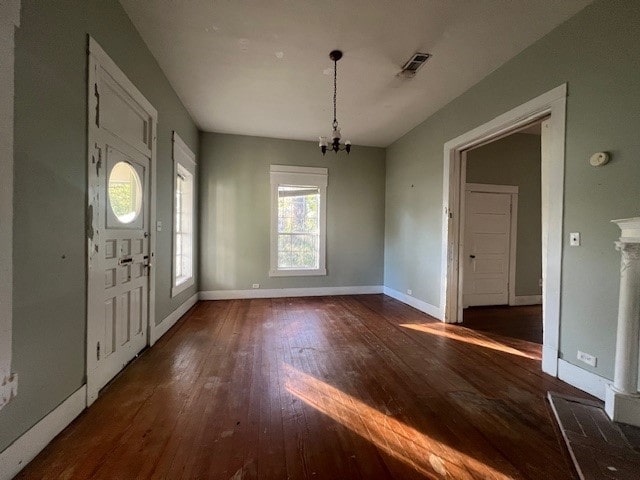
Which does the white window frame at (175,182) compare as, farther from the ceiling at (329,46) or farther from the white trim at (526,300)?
the white trim at (526,300)

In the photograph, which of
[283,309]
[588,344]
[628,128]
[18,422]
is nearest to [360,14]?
[628,128]

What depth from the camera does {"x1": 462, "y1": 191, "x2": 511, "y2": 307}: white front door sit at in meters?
4.75

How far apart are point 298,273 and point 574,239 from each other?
4.10m

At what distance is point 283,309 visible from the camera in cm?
443

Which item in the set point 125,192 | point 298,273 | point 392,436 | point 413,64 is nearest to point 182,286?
point 125,192

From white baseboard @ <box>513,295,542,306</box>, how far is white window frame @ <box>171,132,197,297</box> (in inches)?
221

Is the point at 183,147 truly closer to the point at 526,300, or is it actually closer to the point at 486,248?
the point at 486,248

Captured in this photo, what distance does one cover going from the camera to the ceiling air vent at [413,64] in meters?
2.76

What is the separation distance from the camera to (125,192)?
2.47 metres

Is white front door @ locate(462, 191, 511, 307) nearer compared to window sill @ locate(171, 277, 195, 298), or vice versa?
window sill @ locate(171, 277, 195, 298)

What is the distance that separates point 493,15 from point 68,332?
3984 millimetres

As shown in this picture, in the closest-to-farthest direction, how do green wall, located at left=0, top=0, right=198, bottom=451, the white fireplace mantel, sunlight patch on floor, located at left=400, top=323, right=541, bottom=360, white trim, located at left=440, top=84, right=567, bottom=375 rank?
green wall, located at left=0, top=0, right=198, bottom=451 → the white fireplace mantel → white trim, located at left=440, top=84, right=567, bottom=375 → sunlight patch on floor, located at left=400, top=323, right=541, bottom=360

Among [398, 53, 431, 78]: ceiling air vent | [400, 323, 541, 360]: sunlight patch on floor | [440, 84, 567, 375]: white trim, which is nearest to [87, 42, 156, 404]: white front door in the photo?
[398, 53, 431, 78]: ceiling air vent

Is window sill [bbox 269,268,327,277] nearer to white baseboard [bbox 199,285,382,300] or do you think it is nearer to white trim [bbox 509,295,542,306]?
white baseboard [bbox 199,285,382,300]
